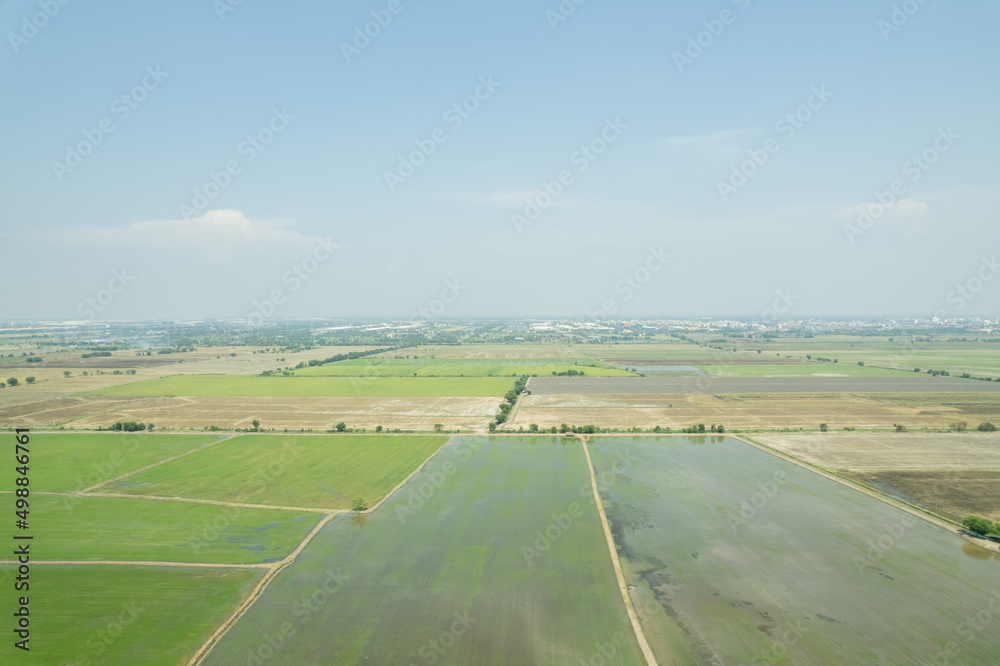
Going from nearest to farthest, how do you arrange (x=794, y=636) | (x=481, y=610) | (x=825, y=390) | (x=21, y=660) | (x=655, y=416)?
(x=21, y=660)
(x=794, y=636)
(x=481, y=610)
(x=655, y=416)
(x=825, y=390)

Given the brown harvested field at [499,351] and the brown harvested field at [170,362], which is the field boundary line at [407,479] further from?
the brown harvested field at [499,351]

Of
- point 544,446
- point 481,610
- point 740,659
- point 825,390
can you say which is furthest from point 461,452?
point 825,390

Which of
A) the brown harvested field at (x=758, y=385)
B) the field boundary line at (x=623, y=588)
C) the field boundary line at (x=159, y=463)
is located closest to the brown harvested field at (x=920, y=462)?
the field boundary line at (x=623, y=588)

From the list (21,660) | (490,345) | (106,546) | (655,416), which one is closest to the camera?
(21,660)

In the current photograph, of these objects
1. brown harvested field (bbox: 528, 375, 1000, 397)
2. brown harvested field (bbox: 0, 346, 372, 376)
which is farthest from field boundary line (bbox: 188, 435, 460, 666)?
brown harvested field (bbox: 0, 346, 372, 376)

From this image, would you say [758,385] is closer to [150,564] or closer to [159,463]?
[159,463]

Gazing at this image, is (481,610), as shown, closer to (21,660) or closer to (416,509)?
(416,509)

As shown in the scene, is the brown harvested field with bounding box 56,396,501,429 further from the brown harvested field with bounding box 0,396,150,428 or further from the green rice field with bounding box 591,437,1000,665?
the green rice field with bounding box 591,437,1000,665
